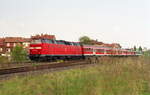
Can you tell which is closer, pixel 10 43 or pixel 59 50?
pixel 59 50

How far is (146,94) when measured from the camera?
10.4 meters

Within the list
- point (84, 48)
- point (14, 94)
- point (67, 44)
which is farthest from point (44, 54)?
point (14, 94)

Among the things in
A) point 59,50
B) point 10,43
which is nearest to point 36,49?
point 59,50

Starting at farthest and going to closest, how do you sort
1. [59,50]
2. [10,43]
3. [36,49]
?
[10,43] < [59,50] < [36,49]

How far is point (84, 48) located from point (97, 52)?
3010mm

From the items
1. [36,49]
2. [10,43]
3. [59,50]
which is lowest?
[59,50]

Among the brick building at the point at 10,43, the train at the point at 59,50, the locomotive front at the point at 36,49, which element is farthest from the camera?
the brick building at the point at 10,43

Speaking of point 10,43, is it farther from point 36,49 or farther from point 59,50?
point 36,49

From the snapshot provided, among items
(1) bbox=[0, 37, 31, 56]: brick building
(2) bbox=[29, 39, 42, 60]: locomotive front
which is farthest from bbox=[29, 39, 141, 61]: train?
(1) bbox=[0, 37, 31, 56]: brick building

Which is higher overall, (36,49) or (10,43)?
(10,43)

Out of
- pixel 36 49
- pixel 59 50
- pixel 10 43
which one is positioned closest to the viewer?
pixel 36 49

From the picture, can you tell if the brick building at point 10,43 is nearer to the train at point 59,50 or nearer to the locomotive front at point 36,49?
the train at point 59,50

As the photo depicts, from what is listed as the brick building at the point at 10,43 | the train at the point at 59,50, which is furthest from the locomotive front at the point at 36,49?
the brick building at the point at 10,43

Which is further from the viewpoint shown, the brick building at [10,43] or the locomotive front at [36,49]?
the brick building at [10,43]
